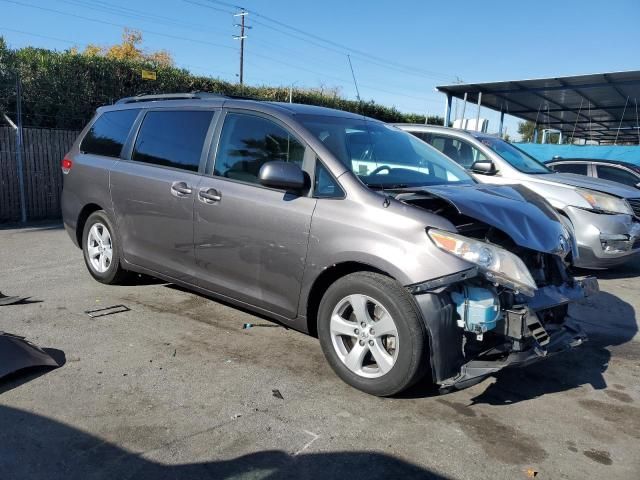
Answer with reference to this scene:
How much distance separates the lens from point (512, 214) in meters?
3.69

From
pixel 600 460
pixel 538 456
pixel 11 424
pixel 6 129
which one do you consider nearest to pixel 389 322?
pixel 538 456

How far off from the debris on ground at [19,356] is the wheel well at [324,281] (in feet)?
5.96

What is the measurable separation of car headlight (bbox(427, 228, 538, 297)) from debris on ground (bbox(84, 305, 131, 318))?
10.2 feet

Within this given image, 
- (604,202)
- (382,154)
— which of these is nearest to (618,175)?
(604,202)

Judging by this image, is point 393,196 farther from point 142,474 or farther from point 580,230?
point 580,230

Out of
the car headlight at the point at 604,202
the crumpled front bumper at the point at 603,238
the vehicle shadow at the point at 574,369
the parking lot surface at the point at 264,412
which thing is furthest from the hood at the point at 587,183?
the parking lot surface at the point at 264,412

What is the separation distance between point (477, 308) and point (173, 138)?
10.3ft

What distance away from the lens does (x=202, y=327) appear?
184 inches

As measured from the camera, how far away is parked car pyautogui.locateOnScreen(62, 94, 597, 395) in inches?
127

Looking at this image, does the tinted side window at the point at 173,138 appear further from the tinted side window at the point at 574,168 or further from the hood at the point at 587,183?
the tinted side window at the point at 574,168

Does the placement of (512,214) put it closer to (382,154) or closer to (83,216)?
(382,154)

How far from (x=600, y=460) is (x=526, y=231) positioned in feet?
4.68

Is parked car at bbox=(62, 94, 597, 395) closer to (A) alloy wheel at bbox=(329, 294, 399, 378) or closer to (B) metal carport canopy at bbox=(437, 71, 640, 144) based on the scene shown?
(A) alloy wheel at bbox=(329, 294, 399, 378)

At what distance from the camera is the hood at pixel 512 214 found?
138 inches
